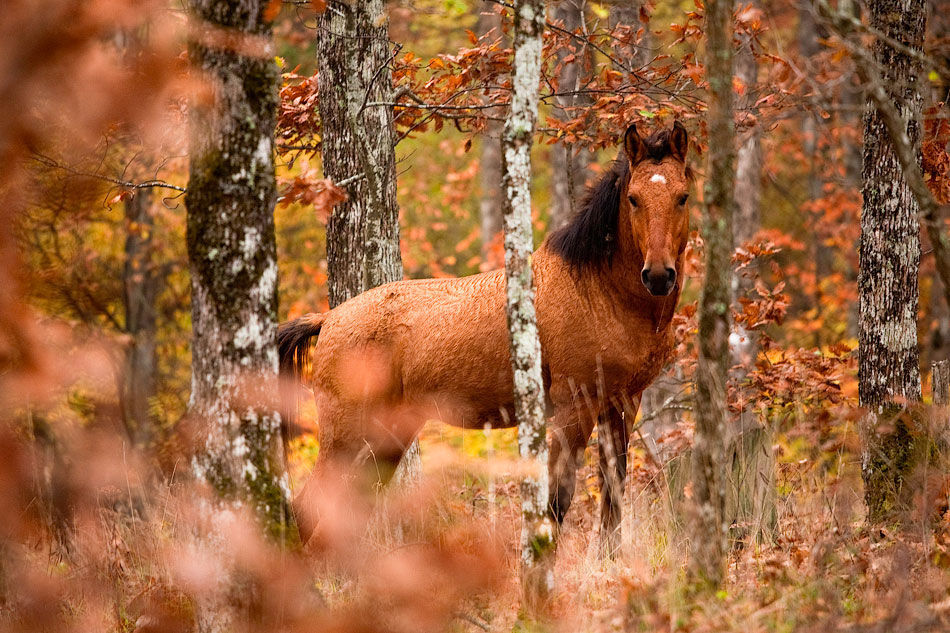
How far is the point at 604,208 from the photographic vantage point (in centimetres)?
615

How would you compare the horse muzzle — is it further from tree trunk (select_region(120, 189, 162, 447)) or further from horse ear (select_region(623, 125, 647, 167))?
tree trunk (select_region(120, 189, 162, 447))

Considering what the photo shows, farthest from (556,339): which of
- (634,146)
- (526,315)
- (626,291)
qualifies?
(526,315)

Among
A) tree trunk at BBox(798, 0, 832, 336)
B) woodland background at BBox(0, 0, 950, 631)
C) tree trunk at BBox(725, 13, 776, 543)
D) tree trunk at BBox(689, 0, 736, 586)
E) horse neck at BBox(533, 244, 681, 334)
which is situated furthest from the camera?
tree trunk at BBox(798, 0, 832, 336)

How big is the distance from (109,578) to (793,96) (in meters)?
5.35

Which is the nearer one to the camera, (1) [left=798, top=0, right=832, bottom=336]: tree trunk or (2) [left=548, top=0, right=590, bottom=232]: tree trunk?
(2) [left=548, top=0, right=590, bottom=232]: tree trunk

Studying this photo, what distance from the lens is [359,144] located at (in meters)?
6.91

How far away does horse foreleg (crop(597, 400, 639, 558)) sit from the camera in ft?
19.1

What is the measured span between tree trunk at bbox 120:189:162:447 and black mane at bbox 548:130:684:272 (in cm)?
776

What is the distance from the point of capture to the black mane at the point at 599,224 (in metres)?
6.12

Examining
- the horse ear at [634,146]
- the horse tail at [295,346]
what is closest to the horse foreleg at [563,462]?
the horse ear at [634,146]

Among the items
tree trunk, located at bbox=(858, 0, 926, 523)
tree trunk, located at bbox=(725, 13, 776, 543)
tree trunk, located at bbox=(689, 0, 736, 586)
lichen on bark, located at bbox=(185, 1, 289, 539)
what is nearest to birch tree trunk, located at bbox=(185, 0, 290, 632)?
lichen on bark, located at bbox=(185, 1, 289, 539)

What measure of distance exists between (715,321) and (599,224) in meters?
2.06

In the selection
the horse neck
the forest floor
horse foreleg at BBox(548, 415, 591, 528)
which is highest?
the horse neck

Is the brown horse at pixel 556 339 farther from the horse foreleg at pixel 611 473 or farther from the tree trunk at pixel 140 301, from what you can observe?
the tree trunk at pixel 140 301
